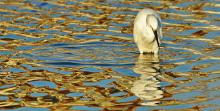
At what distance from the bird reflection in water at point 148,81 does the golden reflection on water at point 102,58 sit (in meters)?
0.02

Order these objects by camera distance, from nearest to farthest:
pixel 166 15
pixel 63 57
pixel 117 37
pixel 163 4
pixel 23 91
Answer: pixel 23 91, pixel 63 57, pixel 117 37, pixel 166 15, pixel 163 4

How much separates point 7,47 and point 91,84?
11.4 ft

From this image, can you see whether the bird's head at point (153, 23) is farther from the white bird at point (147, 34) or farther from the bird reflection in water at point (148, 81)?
the bird reflection in water at point (148, 81)

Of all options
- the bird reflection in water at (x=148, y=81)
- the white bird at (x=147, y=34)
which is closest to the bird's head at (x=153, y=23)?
the white bird at (x=147, y=34)

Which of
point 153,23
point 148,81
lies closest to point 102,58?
point 153,23

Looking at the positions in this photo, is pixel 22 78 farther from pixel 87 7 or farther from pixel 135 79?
pixel 87 7

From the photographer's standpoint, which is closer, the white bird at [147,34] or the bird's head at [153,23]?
the bird's head at [153,23]

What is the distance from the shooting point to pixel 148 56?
1492 centimetres

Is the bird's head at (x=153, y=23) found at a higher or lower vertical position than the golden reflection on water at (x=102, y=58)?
higher

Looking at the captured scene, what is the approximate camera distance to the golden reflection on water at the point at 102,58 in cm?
1110

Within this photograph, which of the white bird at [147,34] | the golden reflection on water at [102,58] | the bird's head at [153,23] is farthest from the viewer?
the white bird at [147,34]

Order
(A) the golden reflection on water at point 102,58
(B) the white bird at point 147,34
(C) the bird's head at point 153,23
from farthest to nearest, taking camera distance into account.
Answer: (B) the white bird at point 147,34 → (C) the bird's head at point 153,23 → (A) the golden reflection on water at point 102,58

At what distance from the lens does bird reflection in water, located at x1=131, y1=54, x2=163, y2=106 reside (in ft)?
36.4

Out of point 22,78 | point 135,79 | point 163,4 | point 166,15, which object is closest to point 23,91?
point 22,78
